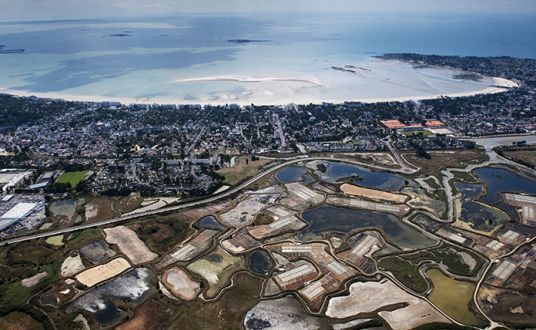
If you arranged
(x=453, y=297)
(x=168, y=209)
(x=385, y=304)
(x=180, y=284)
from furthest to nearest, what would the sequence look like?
(x=168, y=209) → (x=180, y=284) → (x=453, y=297) → (x=385, y=304)

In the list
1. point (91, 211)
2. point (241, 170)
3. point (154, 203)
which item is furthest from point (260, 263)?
point (91, 211)

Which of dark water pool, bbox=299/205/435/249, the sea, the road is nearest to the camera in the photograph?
dark water pool, bbox=299/205/435/249

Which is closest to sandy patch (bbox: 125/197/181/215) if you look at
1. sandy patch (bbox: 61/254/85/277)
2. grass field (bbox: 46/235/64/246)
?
grass field (bbox: 46/235/64/246)

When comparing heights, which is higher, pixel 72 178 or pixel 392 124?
pixel 392 124

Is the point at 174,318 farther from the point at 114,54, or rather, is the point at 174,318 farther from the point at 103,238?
the point at 114,54

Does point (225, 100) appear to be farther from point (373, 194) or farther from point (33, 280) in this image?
point (33, 280)

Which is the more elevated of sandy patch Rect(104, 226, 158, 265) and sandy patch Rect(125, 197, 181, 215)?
sandy patch Rect(125, 197, 181, 215)

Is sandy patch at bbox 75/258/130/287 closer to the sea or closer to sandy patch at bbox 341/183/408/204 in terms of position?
sandy patch at bbox 341/183/408/204
